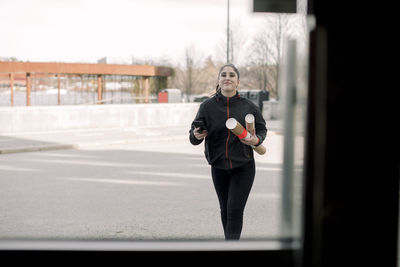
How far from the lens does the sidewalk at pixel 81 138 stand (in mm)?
12641

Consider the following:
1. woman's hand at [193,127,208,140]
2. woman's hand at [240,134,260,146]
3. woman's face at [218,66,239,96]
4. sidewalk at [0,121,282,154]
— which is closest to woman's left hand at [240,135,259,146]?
woman's hand at [240,134,260,146]

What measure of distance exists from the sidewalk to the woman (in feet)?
30.8

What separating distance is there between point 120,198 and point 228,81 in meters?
3.67

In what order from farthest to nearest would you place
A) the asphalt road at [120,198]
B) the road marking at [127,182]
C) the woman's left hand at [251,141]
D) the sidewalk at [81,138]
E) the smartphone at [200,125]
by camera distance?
the sidewalk at [81,138]
the road marking at [127,182]
the asphalt road at [120,198]
the smartphone at [200,125]
the woman's left hand at [251,141]

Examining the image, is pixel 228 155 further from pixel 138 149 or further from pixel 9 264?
pixel 138 149

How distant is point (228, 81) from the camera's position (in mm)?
3633

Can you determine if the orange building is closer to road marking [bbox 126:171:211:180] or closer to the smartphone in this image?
road marking [bbox 126:171:211:180]

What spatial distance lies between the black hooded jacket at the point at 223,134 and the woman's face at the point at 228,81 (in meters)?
0.05

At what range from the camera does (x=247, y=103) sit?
148 inches

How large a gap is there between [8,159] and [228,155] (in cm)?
855

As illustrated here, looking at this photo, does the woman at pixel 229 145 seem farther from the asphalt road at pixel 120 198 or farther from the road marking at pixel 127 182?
the road marking at pixel 127 182

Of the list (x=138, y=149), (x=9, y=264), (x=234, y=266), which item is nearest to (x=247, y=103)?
(x=234, y=266)

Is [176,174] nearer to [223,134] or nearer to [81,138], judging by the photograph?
[223,134]

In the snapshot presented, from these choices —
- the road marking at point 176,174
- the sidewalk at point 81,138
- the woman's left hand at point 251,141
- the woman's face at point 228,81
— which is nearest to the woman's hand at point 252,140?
the woman's left hand at point 251,141
